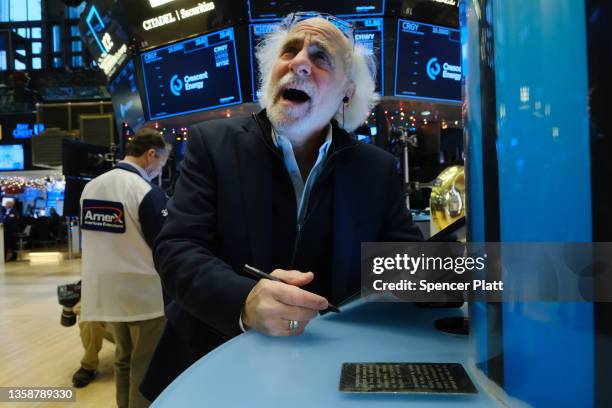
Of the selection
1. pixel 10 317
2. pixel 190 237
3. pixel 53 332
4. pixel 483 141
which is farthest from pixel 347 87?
pixel 10 317

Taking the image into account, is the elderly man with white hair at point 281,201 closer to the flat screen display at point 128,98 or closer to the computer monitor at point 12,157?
the flat screen display at point 128,98

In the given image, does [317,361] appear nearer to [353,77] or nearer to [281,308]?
[281,308]

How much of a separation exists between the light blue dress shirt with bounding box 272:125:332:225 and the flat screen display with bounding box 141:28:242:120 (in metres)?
2.67

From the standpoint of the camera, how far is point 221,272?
2.46 ft

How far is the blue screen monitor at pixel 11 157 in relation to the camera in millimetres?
11633

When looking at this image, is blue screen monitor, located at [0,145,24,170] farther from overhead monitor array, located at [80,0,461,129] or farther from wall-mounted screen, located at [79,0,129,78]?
overhead monitor array, located at [80,0,461,129]

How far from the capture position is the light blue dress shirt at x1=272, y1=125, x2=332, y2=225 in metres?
1.00

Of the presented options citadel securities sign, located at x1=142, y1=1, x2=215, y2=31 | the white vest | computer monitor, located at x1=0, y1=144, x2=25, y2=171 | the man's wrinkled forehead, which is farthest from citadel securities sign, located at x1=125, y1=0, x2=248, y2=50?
computer monitor, located at x1=0, y1=144, x2=25, y2=171

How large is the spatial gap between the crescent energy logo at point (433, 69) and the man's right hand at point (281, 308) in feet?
11.0

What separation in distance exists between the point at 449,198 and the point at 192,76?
3046 mm

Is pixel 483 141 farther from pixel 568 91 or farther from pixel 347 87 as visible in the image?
pixel 347 87

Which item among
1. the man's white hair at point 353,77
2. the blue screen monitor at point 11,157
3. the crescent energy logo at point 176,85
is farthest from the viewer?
the blue screen monitor at point 11,157

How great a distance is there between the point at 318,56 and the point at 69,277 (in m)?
7.27

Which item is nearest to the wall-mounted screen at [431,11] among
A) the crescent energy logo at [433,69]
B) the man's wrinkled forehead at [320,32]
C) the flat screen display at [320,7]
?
the flat screen display at [320,7]
